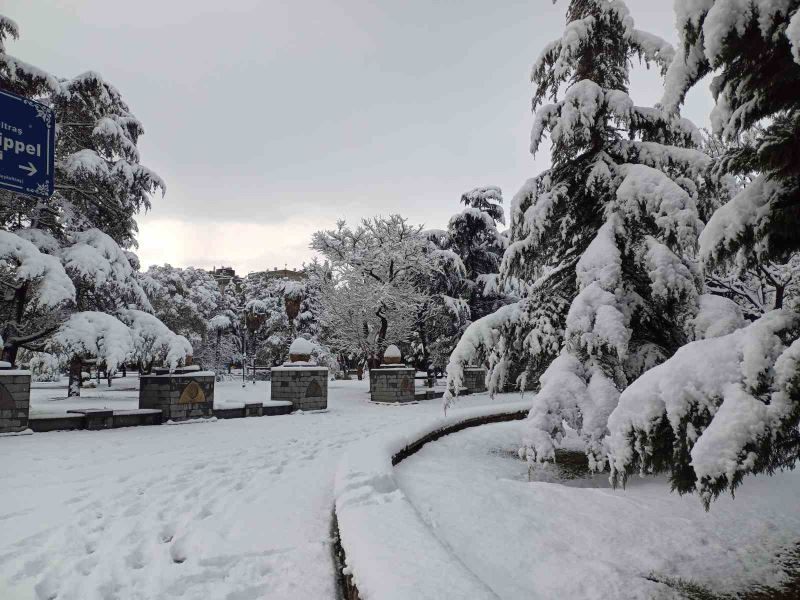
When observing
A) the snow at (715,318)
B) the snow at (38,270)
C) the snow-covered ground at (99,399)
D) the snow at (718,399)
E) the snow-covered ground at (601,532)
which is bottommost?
the snow-covered ground at (99,399)

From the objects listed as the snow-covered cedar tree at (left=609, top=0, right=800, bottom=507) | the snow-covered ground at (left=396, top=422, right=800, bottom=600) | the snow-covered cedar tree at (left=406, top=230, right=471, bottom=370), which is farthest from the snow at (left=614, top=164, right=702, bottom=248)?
the snow-covered cedar tree at (left=406, top=230, right=471, bottom=370)

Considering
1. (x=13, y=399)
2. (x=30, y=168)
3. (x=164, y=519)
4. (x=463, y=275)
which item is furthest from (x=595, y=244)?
(x=463, y=275)

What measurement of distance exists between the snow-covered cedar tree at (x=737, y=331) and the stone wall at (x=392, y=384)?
1449 cm

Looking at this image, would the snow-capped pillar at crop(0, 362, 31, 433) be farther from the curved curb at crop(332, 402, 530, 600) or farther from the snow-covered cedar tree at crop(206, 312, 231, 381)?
the snow-covered cedar tree at crop(206, 312, 231, 381)

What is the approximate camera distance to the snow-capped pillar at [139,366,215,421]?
11.0 metres

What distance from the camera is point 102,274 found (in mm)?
12203

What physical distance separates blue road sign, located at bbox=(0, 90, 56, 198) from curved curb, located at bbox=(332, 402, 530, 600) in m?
6.30

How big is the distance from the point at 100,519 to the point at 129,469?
2147mm

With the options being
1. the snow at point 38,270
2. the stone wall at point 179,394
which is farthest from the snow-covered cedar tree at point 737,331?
the snow at point 38,270

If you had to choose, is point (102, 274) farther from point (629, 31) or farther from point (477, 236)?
point (477, 236)

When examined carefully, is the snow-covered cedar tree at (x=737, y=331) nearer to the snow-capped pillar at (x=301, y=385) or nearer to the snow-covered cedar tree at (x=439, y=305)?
the snow-capped pillar at (x=301, y=385)

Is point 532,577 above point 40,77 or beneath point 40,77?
beneath

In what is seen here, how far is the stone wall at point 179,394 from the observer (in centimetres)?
1096

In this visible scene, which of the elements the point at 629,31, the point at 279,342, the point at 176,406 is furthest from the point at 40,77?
the point at 279,342
